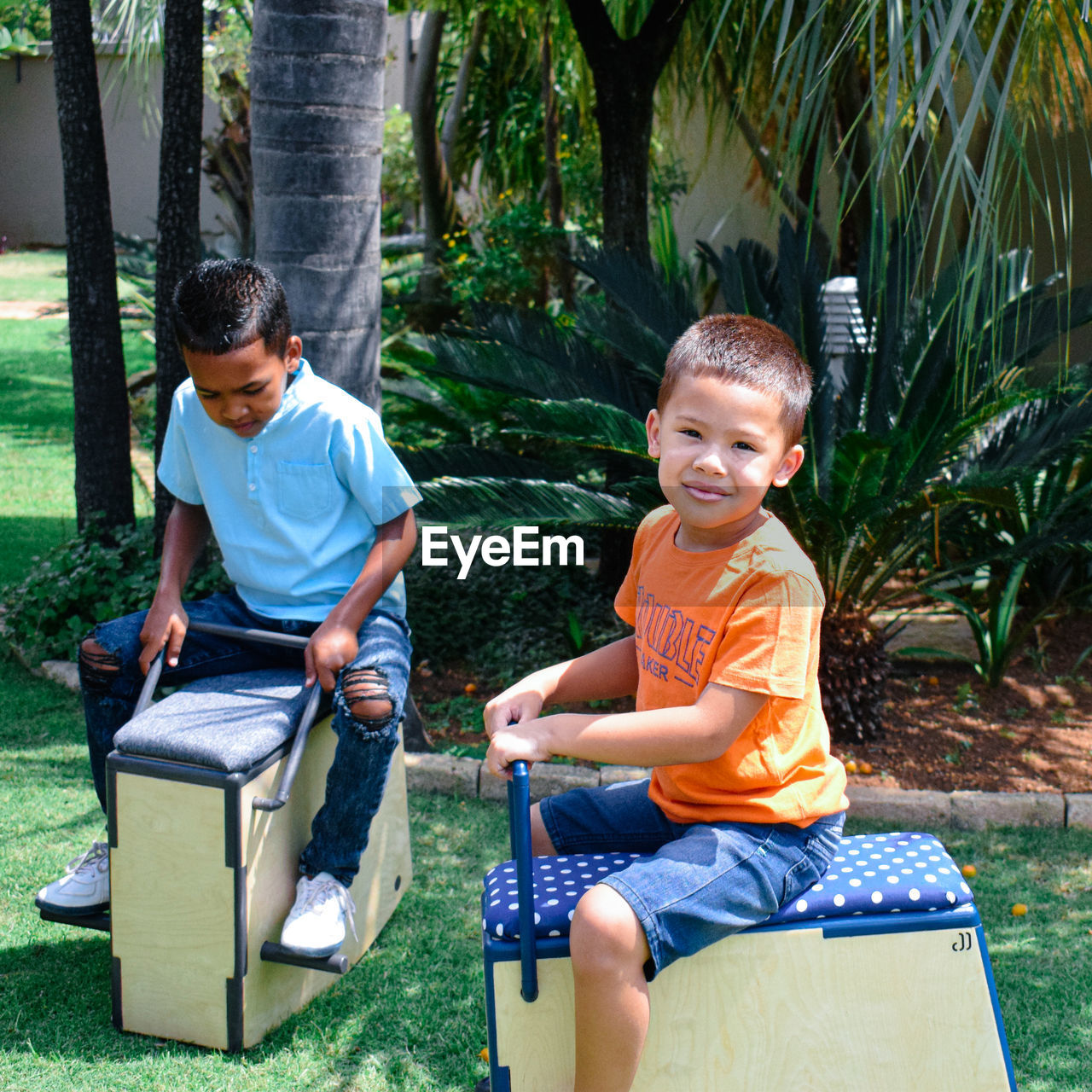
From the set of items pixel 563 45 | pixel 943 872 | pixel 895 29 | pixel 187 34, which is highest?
pixel 563 45

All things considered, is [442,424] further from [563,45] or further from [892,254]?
[563,45]

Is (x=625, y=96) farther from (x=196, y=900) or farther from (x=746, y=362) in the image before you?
(x=196, y=900)

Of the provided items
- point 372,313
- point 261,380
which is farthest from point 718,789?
point 372,313

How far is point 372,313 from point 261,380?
137 cm

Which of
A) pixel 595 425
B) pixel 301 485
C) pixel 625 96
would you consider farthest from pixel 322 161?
pixel 625 96

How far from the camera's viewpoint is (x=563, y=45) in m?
9.15

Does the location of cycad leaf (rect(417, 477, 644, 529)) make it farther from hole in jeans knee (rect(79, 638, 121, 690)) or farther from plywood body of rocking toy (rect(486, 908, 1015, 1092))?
plywood body of rocking toy (rect(486, 908, 1015, 1092))

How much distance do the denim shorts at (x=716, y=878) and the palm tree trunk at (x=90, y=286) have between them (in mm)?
4159

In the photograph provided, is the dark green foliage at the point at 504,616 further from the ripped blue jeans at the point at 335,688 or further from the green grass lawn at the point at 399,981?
the ripped blue jeans at the point at 335,688

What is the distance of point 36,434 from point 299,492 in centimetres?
719

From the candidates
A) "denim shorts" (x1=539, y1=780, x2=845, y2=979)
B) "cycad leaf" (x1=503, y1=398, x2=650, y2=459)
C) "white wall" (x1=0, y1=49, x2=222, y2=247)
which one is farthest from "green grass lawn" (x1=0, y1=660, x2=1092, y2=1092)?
"white wall" (x1=0, y1=49, x2=222, y2=247)

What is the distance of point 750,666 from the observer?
1968 mm

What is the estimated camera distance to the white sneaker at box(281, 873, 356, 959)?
256cm

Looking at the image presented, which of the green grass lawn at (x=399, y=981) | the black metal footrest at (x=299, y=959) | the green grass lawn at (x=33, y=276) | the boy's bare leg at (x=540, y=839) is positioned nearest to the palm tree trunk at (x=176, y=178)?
the green grass lawn at (x=399, y=981)
